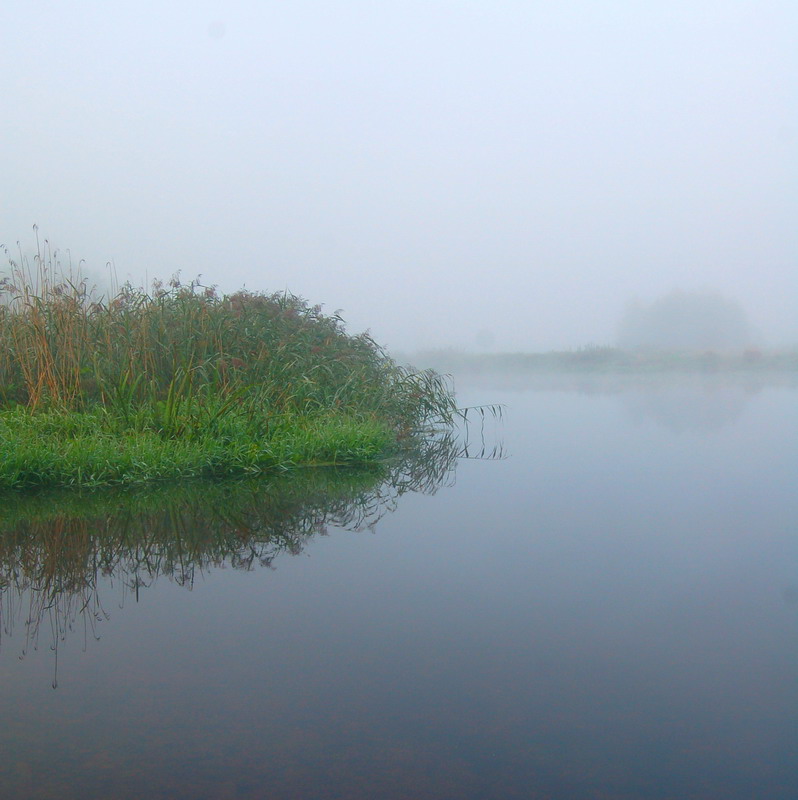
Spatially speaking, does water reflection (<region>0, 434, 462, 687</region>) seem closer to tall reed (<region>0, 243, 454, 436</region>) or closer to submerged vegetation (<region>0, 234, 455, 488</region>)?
submerged vegetation (<region>0, 234, 455, 488</region>)

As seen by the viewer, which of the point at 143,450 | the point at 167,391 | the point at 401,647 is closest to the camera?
the point at 401,647

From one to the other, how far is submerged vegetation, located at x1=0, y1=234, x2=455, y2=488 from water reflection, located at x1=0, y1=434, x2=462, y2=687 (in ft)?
1.20

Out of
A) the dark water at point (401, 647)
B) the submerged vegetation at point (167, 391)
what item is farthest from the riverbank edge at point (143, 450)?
the dark water at point (401, 647)

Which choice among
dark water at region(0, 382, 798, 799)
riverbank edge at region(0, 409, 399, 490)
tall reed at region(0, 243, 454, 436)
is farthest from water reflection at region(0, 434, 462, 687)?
tall reed at region(0, 243, 454, 436)

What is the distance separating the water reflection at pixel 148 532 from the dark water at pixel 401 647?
0.02m

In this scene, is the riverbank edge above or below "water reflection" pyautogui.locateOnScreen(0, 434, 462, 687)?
above

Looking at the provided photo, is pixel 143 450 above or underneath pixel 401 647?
above

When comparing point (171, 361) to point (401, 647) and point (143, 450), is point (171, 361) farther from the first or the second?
point (401, 647)

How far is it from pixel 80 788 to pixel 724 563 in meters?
2.40

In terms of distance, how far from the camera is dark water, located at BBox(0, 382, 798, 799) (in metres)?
1.59

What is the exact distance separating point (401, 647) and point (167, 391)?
424 cm

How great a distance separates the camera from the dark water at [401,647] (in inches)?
62.6

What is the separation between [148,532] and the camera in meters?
3.47

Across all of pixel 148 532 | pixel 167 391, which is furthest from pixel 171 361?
pixel 148 532
